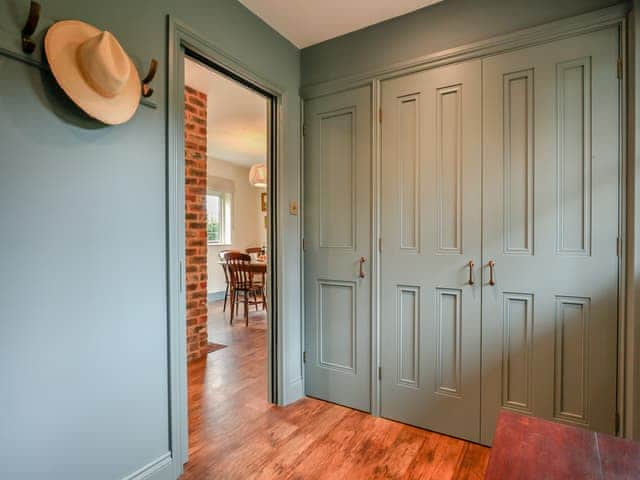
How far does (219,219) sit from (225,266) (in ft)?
6.19

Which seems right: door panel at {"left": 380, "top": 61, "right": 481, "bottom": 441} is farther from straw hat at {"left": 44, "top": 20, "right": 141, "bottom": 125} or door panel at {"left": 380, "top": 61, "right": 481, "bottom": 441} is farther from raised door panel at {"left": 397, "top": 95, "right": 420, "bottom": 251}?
straw hat at {"left": 44, "top": 20, "right": 141, "bottom": 125}

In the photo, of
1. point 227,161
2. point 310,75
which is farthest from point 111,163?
point 227,161

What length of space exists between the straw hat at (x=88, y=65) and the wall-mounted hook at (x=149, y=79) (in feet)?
0.49

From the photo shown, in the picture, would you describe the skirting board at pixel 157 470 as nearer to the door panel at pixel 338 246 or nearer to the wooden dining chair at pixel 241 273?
the door panel at pixel 338 246

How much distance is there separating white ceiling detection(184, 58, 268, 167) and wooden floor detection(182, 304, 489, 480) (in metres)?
2.13

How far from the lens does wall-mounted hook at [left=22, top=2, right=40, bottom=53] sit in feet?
3.70

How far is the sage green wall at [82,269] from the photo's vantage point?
1171mm

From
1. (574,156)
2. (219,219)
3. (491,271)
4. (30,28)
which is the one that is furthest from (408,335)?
(219,219)

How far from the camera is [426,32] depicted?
208 cm

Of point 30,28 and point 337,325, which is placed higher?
point 30,28

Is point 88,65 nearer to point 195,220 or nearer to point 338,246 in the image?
point 338,246

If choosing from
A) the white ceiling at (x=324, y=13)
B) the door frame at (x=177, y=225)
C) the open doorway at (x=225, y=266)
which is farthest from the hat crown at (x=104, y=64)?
the white ceiling at (x=324, y=13)

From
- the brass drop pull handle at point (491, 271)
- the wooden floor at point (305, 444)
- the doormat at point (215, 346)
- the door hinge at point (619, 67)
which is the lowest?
the doormat at point (215, 346)

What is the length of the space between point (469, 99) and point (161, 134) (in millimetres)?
1647
